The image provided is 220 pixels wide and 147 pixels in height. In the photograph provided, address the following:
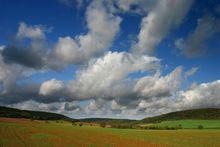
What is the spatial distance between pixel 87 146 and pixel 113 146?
3220 millimetres

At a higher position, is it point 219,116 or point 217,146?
point 219,116

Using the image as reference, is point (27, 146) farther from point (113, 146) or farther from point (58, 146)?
point (113, 146)

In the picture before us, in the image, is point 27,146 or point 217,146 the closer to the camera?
point 27,146

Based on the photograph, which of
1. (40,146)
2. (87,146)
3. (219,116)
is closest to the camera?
(40,146)

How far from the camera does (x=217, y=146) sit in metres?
38.4

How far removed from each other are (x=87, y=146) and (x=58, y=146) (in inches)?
146

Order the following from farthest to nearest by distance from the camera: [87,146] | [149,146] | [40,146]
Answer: [149,146] < [87,146] < [40,146]

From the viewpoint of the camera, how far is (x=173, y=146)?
37625mm

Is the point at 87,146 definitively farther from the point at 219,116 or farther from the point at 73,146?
the point at 219,116

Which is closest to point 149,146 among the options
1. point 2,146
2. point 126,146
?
point 126,146

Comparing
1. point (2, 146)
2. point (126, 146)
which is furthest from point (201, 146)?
point (2, 146)

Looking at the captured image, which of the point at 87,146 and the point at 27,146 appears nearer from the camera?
the point at 27,146

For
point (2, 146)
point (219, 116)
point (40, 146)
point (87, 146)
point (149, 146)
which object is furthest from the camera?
point (219, 116)

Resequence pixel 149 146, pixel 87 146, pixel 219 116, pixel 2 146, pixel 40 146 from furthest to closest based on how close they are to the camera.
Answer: pixel 219 116 < pixel 149 146 < pixel 87 146 < pixel 40 146 < pixel 2 146
